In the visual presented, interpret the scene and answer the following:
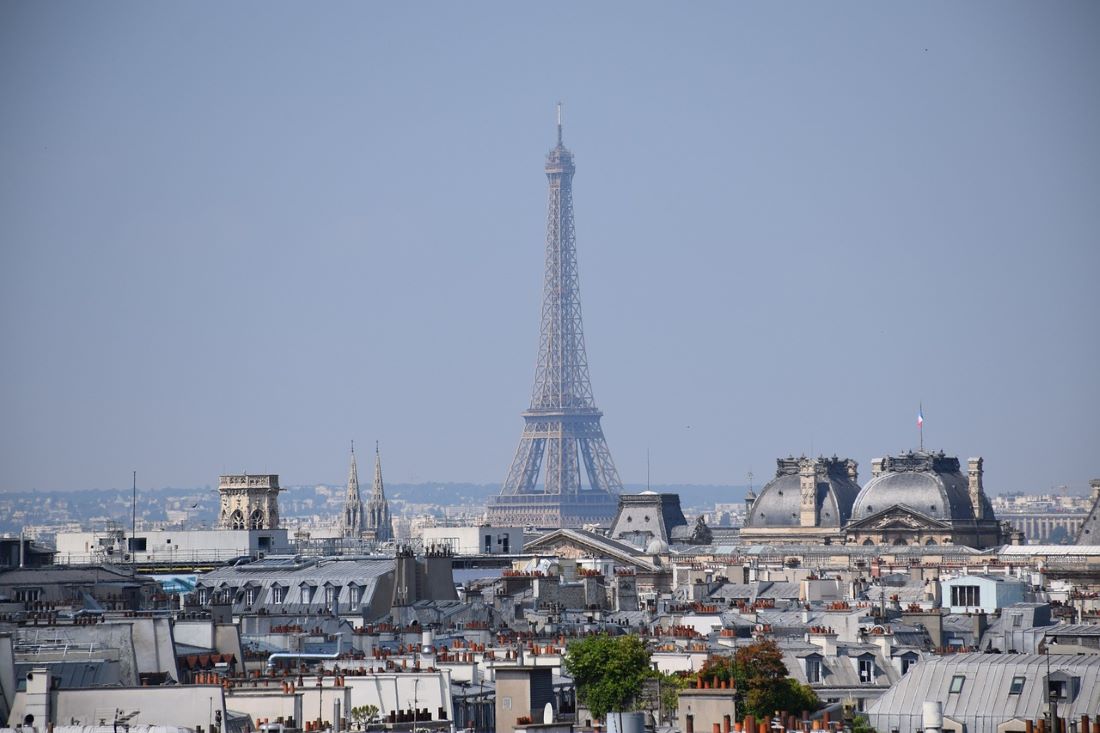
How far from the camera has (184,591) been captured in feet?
293

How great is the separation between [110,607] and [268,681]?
59.9 ft

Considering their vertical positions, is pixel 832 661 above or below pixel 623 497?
below

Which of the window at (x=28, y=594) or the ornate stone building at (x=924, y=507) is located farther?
the ornate stone building at (x=924, y=507)

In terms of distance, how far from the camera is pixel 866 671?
203 feet

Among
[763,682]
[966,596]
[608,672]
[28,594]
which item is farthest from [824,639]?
[966,596]

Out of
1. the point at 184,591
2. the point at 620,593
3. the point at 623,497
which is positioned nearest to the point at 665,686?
the point at 620,593

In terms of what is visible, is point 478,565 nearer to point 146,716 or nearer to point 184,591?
point 184,591

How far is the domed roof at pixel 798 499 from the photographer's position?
19250cm

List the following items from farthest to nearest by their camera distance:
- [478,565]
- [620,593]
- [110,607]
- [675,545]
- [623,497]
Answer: [623,497], [675,545], [478,565], [620,593], [110,607]

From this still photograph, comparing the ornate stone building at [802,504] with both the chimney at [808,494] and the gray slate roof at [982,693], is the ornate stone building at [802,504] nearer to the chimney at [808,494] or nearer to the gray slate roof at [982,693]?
the chimney at [808,494]

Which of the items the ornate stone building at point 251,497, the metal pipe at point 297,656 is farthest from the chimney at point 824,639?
the ornate stone building at point 251,497

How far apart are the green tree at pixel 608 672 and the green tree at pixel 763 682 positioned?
1.16 meters

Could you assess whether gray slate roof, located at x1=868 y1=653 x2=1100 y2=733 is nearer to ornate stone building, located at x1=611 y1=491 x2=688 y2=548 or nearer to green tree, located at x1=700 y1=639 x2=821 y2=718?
green tree, located at x1=700 y1=639 x2=821 y2=718

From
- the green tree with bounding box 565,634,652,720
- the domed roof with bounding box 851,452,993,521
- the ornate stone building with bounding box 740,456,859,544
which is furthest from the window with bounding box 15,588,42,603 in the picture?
the ornate stone building with bounding box 740,456,859,544
